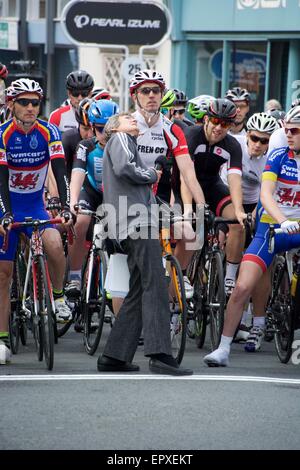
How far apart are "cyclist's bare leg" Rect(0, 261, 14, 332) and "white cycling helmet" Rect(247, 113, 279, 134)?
95.7 inches

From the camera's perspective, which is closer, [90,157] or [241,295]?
[241,295]

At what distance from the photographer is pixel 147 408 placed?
790 cm

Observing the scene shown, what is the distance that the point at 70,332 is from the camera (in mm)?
12125

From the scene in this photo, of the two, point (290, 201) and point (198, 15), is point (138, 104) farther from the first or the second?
point (198, 15)

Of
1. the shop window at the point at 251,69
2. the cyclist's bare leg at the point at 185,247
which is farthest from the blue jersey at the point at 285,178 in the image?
the shop window at the point at 251,69

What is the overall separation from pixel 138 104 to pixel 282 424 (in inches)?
141

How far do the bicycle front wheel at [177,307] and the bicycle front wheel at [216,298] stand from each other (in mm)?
364

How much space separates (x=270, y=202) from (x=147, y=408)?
2.42 meters

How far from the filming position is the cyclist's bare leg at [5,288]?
10094 mm

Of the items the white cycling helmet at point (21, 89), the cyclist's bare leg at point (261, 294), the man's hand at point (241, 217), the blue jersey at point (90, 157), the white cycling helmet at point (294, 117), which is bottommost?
the cyclist's bare leg at point (261, 294)

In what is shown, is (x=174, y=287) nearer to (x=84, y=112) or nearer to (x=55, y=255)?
(x=55, y=255)

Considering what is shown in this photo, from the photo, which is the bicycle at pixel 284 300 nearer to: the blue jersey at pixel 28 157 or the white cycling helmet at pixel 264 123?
the white cycling helmet at pixel 264 123

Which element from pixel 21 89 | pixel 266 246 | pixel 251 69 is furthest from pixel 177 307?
pixel 251 69
